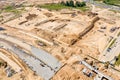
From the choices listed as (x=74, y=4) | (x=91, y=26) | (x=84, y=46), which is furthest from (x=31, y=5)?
(x=84, y=46)

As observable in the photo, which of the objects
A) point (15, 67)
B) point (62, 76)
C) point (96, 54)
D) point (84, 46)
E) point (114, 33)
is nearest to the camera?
point (62, 76)

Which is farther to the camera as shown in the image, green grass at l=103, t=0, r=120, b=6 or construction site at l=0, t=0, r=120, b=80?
green grass at l=103, t=0, r=120, b=6

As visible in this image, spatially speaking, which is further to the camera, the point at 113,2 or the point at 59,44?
the point at 113,2

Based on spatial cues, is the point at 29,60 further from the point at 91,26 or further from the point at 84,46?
the point at 91,26

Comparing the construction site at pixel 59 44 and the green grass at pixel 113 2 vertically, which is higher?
the green grass at pixel 113 2

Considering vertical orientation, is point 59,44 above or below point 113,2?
below

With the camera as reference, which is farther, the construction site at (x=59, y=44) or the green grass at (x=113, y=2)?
the green grass at (x=113, y=2)

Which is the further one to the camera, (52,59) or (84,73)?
(52,59)

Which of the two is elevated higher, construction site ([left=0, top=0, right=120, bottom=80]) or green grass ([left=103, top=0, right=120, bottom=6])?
green grass ([left=103, top=0, right=120, bottom=6])
